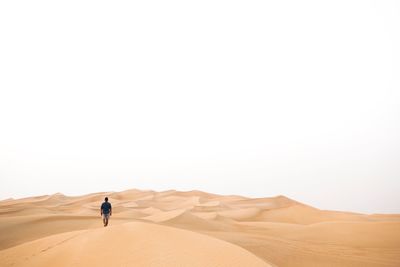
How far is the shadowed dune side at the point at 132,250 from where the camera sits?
599 centimetres

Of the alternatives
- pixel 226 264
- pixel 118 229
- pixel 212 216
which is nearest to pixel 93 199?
pixel 212 216

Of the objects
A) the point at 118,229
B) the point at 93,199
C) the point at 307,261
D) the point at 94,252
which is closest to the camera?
the point at 94,252

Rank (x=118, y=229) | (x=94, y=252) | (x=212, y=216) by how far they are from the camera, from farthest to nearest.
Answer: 1. (x=212, y=216)
2. (x=118, y=229)
3. (x=94, y=252)

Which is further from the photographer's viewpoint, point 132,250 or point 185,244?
point 185,244

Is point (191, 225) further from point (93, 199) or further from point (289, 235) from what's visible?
point (93, 199)

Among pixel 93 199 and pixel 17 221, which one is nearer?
pixel 17 221

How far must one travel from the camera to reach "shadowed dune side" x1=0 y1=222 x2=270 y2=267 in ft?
19.6

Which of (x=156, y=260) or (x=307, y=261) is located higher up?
(x=156, y=260)

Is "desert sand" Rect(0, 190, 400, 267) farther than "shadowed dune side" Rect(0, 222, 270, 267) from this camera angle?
Yes

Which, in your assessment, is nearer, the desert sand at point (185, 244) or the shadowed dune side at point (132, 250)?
the shadowed dune side at point (132, 250)

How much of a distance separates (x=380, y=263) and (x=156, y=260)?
6.90 meters

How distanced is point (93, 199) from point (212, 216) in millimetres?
23808

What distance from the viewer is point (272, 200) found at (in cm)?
3481

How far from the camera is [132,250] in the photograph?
6.47 m
